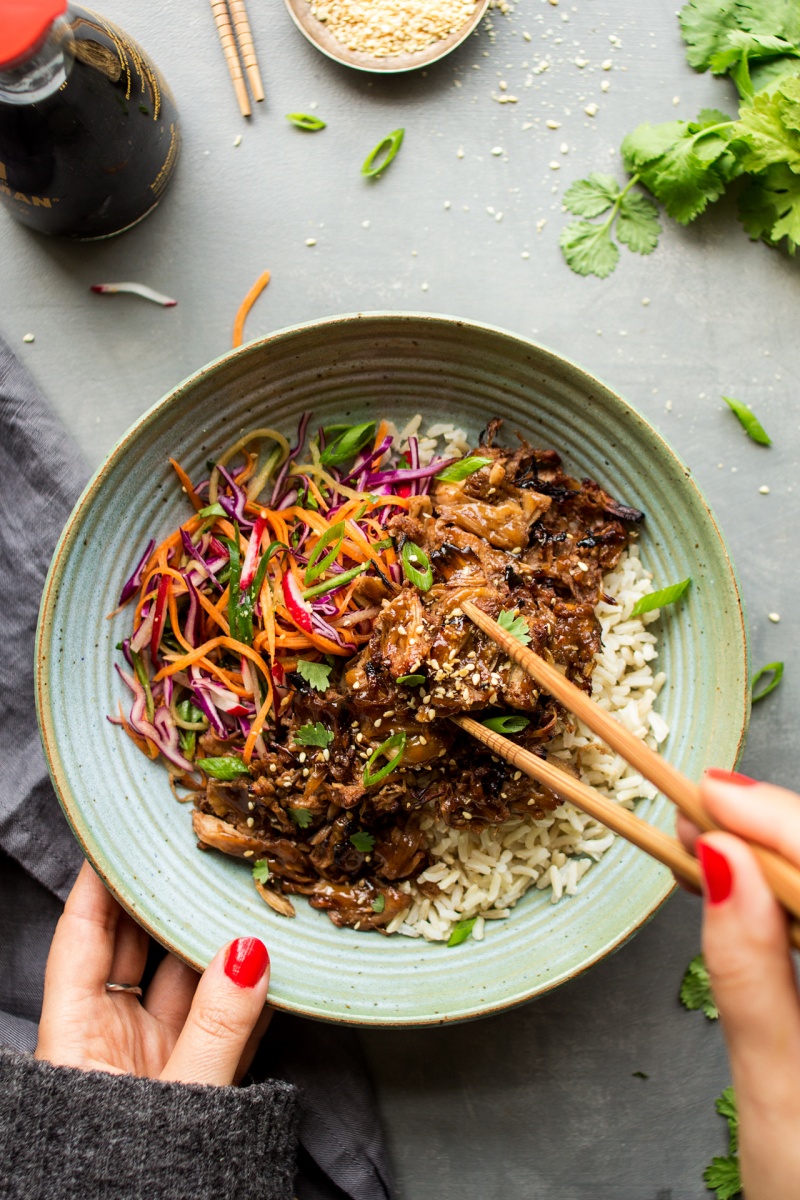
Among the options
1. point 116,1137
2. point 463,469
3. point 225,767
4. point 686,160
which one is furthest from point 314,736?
point 686,160

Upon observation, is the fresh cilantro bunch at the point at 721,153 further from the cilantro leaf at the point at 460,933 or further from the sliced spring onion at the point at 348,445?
the cilantro leaf at the point at 460,933

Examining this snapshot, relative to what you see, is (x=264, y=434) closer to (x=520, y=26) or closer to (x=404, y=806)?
(x=404, y=806)

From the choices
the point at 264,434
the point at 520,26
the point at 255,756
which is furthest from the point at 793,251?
the point at 255,756

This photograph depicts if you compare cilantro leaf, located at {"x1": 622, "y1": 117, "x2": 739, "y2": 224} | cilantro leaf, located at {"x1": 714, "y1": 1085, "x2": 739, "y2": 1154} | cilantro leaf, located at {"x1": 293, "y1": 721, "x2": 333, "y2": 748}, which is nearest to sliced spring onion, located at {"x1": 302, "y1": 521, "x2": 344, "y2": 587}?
cilantro leaf, located at {"x1": 293, "y1": 721, "x2": 333, "y2": 748}

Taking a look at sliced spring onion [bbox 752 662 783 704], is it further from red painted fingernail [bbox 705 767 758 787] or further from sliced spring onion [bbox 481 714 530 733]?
red painted fingernail [bbox 705 767 758 787]

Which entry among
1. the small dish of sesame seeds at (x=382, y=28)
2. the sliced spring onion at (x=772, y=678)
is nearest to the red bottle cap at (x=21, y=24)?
the small dish of sesame seeds at (x=382, y=28)
